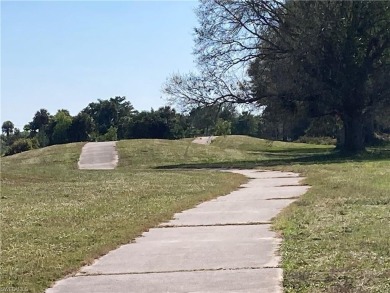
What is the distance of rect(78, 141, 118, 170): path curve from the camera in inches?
1425

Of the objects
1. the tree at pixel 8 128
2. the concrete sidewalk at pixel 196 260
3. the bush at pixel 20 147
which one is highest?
the tree at pixel 8 128

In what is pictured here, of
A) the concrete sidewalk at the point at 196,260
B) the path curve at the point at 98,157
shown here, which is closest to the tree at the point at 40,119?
the path curve at the point at 98,157

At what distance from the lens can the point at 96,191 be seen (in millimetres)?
18406

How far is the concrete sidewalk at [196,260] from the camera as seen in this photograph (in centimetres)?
709

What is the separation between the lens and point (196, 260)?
8312 millimetres

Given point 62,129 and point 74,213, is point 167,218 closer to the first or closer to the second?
point 74,213

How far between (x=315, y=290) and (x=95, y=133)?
230ft

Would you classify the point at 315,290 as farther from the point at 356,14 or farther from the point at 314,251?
the point at 356,14

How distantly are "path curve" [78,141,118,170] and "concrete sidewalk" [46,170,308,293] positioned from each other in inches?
921

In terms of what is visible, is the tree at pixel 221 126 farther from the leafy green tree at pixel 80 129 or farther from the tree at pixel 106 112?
the tree at pixel 106 112

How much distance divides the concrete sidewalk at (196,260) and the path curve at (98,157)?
23.4 meters

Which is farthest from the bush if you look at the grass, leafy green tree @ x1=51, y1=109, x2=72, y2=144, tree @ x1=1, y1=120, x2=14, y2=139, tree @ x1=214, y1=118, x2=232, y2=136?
tree @ x1=1, y1=120, x2=14, y2=139

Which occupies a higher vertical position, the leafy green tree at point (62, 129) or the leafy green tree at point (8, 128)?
the leafy green tree at point (8, 128)

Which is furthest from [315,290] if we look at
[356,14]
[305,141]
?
[305,141]
